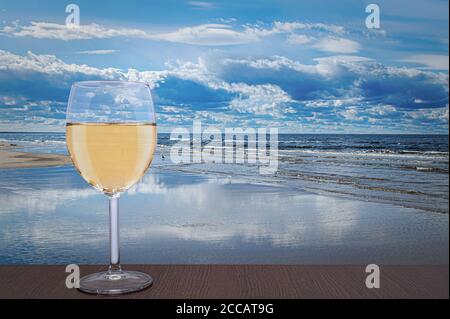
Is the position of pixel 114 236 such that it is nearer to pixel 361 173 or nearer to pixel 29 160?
pixel 361 173

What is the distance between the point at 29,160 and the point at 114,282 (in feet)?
37.7

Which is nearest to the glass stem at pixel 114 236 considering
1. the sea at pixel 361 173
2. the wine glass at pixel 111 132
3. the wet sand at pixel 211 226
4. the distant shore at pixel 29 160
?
the wine glass at pixel 111 132

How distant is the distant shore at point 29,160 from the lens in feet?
35.4

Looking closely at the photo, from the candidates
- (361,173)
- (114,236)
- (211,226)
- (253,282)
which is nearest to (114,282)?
(114,236)

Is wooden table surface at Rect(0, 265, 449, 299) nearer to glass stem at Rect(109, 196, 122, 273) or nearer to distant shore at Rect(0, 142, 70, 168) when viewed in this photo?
glass stem at Rect(109, 196, 122, 273)

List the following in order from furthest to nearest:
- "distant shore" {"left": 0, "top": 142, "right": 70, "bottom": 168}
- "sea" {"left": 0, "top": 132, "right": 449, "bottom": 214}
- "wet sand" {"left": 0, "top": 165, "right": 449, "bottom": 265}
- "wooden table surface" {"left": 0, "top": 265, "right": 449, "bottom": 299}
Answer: "distant shore" {"left": 0, "top": 142, "right": 70, "bottom": 168} → "sea" {"left": 0, "top": 132, "right": 449, "bottom": 214} → "wet sand" {"left": 0, "top": 165, "right": 449, "bottom": 265} → "wooden table surface" {"left": 0, "top": 265, "right": 449, "bottom": 299}

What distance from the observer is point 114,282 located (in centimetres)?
73

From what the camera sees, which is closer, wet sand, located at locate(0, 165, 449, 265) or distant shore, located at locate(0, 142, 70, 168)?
wet sand, located at locate(0, 165, 449, 265)

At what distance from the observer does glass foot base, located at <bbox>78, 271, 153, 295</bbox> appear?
2.28 feet

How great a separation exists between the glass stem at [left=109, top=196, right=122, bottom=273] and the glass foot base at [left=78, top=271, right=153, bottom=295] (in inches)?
0.4

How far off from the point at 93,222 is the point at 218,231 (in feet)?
4.12

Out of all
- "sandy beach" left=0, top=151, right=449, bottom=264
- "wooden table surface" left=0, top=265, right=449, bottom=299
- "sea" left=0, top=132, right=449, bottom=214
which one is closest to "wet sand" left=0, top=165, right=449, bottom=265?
"sandy beach" left=0, top=151, right=449, bottom=264

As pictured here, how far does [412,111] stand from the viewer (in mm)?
19438
